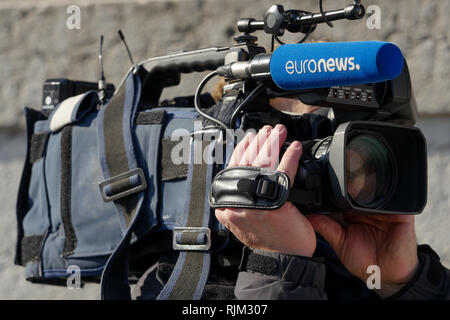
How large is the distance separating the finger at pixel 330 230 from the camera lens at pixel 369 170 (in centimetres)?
9

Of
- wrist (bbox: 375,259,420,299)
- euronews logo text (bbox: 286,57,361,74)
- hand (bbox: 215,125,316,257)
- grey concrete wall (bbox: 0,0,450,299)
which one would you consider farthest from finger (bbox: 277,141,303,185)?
grey concrete wall (bbox: 0,0,450,299)

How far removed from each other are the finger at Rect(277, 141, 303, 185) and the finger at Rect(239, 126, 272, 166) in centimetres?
3

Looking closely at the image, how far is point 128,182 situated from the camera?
3.97 ft

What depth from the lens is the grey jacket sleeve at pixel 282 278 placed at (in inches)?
41.0

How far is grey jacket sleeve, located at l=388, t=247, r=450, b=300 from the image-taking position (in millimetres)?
1132

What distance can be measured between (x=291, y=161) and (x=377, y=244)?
0.29 m

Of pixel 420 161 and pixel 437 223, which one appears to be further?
pixel 437 223

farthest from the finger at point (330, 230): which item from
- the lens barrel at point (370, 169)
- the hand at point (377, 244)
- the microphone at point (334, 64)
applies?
the microphone at point (334, 64)

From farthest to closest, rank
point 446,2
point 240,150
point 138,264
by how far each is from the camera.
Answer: point 446,2, point 138,264, point 240,150

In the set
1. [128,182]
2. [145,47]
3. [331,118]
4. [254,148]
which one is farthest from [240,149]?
[145,47]

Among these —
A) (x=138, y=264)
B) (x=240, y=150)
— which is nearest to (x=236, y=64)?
(x=240, y=150)

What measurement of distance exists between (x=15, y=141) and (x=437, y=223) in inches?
45.5
